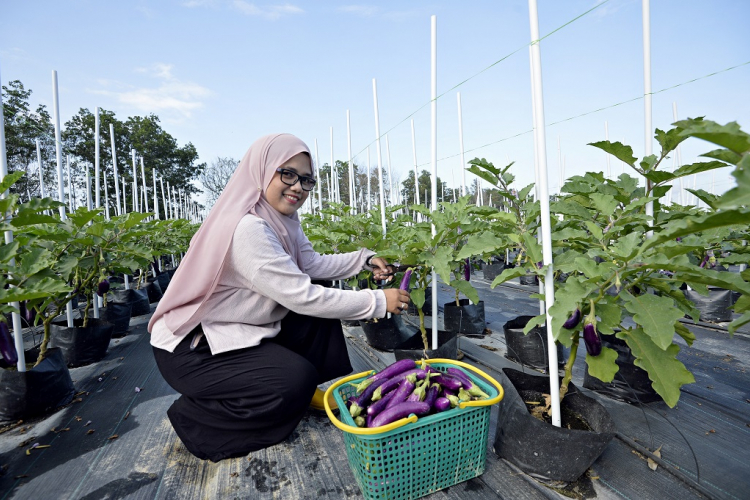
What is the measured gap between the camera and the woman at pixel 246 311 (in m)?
1.67

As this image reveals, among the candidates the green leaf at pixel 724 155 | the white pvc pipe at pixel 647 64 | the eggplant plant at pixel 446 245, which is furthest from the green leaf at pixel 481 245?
the white pvc pipe at pixel 647 64

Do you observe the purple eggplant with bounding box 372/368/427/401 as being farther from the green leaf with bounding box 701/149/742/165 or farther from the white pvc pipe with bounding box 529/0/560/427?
the green leaf with bounding box 701/149/742/165

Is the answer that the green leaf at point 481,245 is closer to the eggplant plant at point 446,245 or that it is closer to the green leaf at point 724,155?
the eggplant plant at point 446,245

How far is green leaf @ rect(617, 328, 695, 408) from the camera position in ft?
3.97

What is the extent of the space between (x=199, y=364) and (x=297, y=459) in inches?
23.8

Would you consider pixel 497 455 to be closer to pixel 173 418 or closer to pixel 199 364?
pixel 199 364

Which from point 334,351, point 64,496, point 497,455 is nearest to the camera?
point 64,496

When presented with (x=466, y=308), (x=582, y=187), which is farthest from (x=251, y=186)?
(x=466, y=308)

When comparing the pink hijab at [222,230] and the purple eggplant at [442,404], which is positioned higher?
the pink hijab at [222,230]

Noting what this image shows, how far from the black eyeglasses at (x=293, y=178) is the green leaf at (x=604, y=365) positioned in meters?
1.42

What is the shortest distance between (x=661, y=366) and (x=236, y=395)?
1.62 meters

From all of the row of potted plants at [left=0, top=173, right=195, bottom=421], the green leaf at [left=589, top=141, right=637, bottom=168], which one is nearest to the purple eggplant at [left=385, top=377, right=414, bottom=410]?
the green leaf at [left=589, top=141, right=637, bottom=168]

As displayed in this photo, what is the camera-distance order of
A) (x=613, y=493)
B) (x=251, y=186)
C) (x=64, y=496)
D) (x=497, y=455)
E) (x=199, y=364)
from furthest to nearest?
1. (x=251, y=186)
2. (x=199, y=364)
3. (x=497, y=455)
4. (x=64, y=496)
5. (x=613, y=493)

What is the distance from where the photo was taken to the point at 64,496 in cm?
148
